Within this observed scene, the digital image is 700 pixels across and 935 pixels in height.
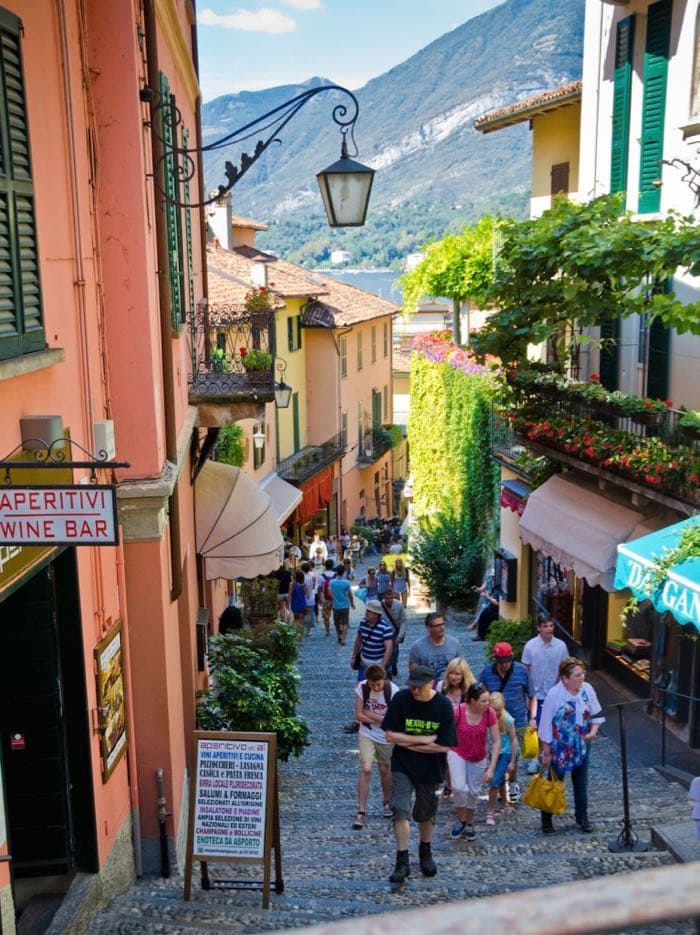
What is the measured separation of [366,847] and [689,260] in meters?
6.79

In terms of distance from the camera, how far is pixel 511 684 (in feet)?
32.3

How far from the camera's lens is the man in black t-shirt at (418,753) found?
761 cm

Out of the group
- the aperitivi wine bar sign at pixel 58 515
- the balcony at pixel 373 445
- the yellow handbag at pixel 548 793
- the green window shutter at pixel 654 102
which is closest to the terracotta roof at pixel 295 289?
the balcony at pixel 373 445

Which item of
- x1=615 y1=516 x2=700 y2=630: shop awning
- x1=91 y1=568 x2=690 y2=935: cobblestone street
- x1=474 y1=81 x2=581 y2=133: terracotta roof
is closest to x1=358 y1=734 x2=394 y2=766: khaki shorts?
x1=91 y1=568 x2=690 y2=935: cobblestone street

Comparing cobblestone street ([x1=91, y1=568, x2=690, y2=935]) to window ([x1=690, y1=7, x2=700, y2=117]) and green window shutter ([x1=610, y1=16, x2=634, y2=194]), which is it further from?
green window shutter ([x1=610, y1=16, x2=634, y2=194])

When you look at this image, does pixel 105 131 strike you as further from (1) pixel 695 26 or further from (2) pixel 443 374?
(2) pixel 443 374

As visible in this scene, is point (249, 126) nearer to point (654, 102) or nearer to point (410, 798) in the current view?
point (410, 798)

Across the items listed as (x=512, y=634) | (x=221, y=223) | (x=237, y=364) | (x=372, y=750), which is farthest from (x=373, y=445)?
(x=372, y=750)

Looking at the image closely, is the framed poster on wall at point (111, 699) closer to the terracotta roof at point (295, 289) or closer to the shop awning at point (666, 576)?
the shop awning at point (666, 576)

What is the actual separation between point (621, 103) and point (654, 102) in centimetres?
105

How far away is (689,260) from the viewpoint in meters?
11.3

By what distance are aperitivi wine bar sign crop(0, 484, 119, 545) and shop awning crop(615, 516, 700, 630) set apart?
5.78 meters

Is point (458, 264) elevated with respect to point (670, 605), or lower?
elevated

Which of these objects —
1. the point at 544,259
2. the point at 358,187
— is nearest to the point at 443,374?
the point at 544,259
